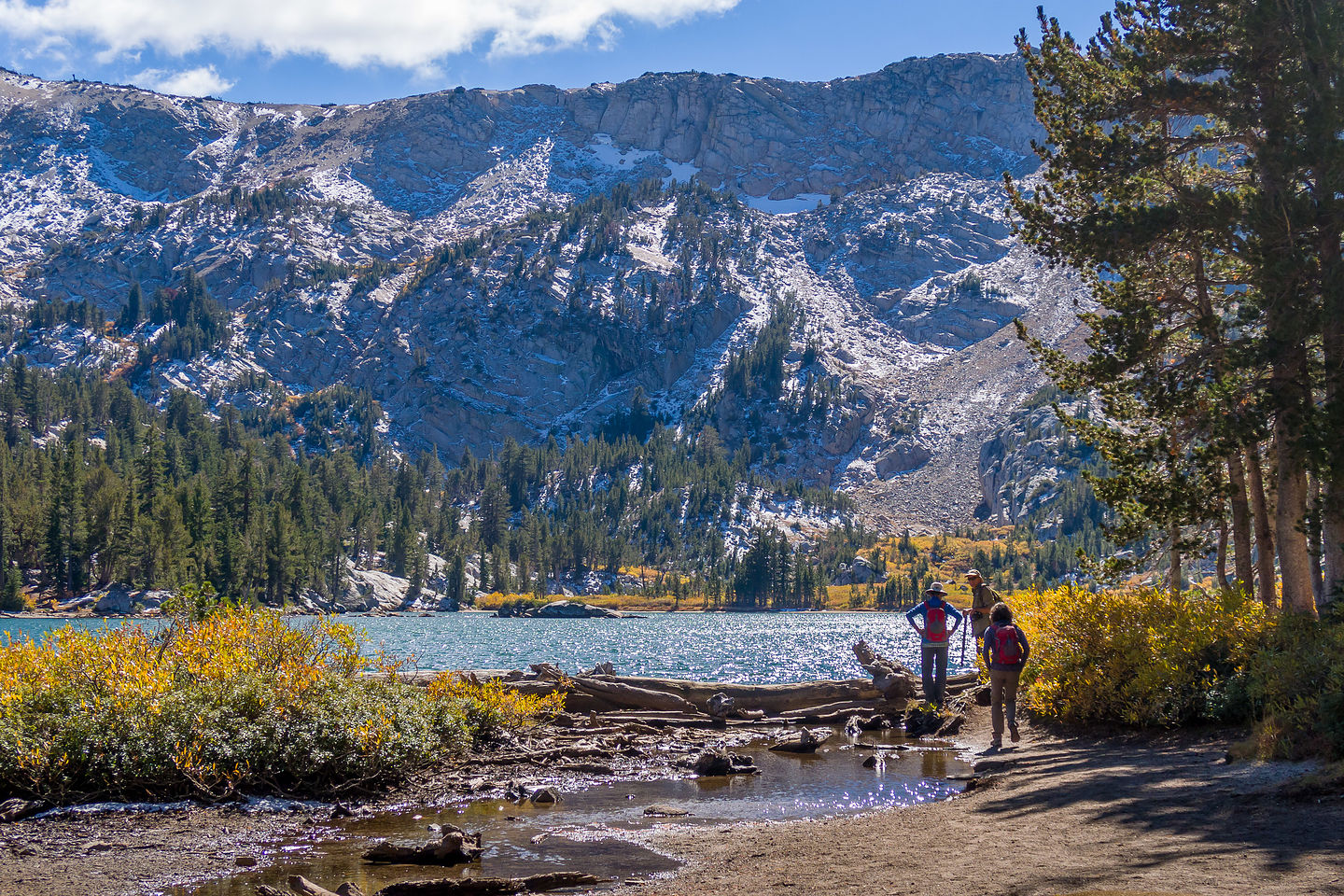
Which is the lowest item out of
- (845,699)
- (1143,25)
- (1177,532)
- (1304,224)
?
(845,699)

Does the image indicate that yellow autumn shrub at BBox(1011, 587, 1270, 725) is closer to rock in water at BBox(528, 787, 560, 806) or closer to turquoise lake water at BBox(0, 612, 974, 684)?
turquoise lake water at BBox(0, 612, 974, 684)

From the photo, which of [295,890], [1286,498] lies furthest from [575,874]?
[1286,498]

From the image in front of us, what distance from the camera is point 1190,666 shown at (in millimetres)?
18703

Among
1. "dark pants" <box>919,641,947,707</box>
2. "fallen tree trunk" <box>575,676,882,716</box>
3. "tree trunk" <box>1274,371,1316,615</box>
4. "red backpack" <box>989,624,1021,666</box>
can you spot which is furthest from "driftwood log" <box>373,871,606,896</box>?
"fallen tree trunk" <box>575,676,882,716</box>

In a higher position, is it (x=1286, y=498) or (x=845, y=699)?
(x=1286, y=498)

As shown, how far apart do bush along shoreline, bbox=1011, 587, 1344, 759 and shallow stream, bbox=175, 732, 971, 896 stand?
10.3ft

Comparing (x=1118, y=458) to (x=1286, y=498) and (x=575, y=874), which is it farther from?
(x=575, y=874)

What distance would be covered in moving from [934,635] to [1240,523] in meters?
7.79

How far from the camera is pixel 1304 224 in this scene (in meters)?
19.8

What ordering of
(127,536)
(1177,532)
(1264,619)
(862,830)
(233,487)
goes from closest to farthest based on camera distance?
(862,830) < (1264,619) < (1177,532) < (127,536) < (233,487)

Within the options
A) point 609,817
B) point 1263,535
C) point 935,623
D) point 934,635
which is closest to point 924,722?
point 934,635

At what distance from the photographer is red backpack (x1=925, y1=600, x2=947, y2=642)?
2302cm

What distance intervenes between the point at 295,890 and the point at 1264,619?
17.6 metres

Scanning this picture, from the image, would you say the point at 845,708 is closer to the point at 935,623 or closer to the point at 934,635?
the point at 934,635
